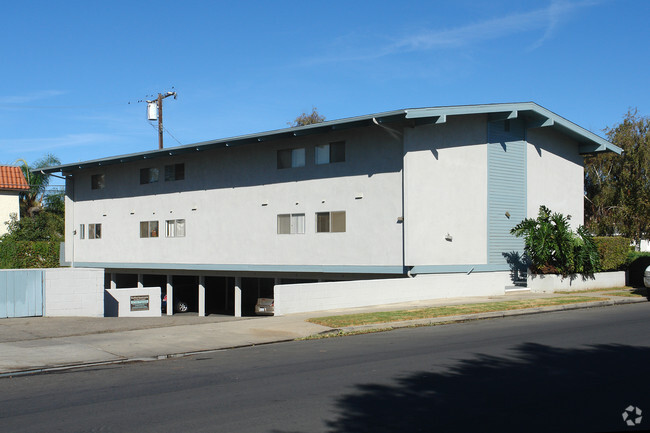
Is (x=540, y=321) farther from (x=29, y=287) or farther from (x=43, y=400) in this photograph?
(x=29, y=287)

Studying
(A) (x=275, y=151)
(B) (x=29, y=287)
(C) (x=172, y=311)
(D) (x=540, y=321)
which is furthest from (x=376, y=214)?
(C) (x=172, y=311)

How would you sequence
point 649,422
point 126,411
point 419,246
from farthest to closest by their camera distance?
point 419,246 < point 126,411 < point 649,422

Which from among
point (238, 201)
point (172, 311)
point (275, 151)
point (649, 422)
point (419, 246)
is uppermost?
point (275, 151)

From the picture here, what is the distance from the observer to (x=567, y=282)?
25.4m

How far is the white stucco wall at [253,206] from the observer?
2603 cm

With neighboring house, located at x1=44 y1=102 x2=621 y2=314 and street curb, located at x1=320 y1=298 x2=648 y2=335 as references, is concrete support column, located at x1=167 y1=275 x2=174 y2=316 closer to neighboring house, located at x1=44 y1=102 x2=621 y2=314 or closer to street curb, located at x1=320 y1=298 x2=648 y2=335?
neighboring house, located at x1=44 y1=102 x2=621 y2=314

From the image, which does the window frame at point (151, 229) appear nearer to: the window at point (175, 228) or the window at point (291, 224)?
the window at point (175, 228)

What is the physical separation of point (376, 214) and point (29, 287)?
1317 cm

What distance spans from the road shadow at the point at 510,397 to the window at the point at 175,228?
81.7 ft

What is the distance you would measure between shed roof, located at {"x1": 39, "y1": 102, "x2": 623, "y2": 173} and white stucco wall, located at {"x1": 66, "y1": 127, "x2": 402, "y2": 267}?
3.31 feet

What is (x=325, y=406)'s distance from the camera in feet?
25.7

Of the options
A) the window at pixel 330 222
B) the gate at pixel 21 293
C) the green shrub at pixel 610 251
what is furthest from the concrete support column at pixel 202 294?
the green shrub at pixel 610 251

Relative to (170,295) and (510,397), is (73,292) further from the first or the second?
(170,295)

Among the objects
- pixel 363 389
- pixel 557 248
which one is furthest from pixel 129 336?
pixel 557 248
